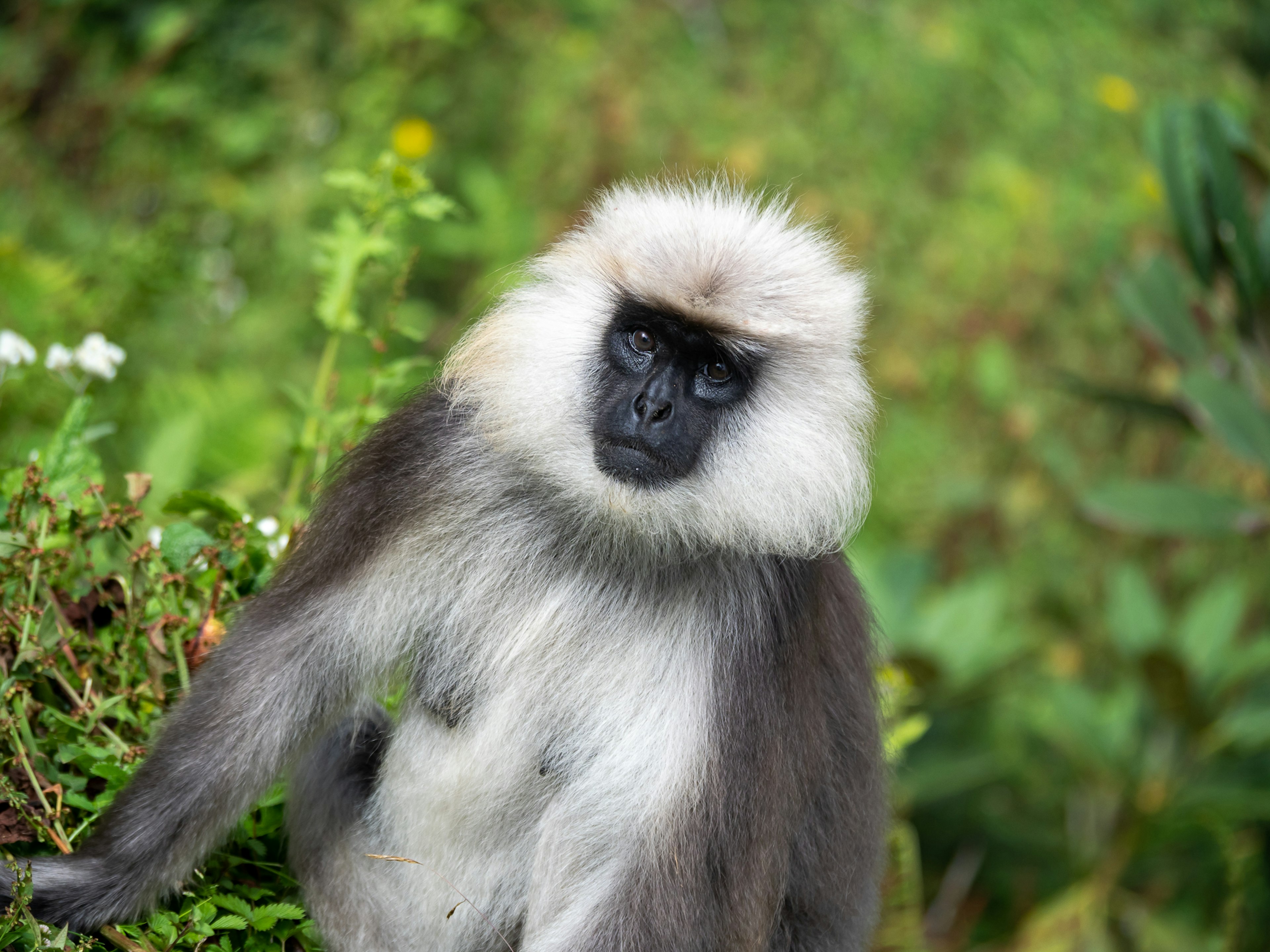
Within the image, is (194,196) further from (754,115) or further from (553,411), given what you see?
(553,411)

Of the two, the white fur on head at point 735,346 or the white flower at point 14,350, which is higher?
the white fur on head at point 735,346

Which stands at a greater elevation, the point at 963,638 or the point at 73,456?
the point at 73,456

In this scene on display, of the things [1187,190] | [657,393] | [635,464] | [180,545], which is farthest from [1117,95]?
[180,545]

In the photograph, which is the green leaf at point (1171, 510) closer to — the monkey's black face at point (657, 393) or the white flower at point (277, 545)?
the monkey's black face at point (657, 393)

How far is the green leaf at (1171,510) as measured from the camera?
5863 millimetres

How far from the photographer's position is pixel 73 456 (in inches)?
145

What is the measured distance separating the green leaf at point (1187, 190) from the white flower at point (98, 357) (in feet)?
14.7

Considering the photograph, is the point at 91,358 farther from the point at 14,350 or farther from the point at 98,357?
the point at 14,350

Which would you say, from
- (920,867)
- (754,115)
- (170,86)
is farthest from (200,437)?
(754,115)

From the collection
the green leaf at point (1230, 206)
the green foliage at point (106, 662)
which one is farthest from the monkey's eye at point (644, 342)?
the green leaf at point (1230, 206)

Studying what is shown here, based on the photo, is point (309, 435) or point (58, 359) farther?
point (309, 435)

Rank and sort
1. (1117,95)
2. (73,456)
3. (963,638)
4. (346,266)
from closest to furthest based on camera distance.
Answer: (73,456), (346,266), (963,638), (1117,95)

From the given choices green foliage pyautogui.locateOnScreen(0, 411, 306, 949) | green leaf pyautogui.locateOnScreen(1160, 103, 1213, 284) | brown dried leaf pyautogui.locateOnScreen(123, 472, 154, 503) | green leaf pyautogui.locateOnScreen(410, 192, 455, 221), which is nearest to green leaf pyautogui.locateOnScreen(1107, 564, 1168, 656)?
green leaf pyautogui.locateOnScreen(1160, 103, 1213, 284)

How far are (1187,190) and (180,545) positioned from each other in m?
4.58
